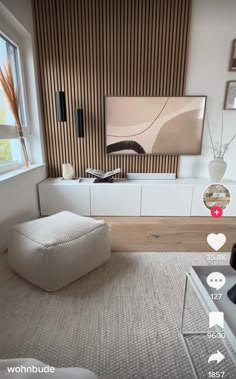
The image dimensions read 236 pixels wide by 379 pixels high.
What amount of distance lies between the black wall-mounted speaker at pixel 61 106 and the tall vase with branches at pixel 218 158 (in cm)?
184

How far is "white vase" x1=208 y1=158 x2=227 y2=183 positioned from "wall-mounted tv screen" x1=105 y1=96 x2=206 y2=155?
0.96ft

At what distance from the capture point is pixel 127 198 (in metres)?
2.48

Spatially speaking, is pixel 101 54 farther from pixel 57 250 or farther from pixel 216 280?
pixel 216 280

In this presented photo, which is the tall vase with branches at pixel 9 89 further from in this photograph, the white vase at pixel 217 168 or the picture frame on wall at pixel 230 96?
the picture frame on wall at pixel 230 96

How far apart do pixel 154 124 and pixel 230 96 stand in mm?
1024

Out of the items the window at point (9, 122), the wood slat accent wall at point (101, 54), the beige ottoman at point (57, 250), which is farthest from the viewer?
the wood slat accent wall at point (101, 54)

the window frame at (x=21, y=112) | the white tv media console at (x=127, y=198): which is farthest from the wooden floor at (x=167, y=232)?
the window frame at (x=21, y=112)

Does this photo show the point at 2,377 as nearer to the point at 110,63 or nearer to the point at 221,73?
the point at 110,63

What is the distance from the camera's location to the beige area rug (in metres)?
0.90

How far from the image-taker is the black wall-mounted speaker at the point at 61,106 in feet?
7.59

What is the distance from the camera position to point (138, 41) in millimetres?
2385

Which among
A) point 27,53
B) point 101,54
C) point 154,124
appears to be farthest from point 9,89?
point 154,124

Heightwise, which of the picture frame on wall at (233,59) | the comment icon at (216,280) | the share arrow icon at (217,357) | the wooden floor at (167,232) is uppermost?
the picture frame on wall at (233,59)

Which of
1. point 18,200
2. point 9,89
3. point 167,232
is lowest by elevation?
point 167,232
